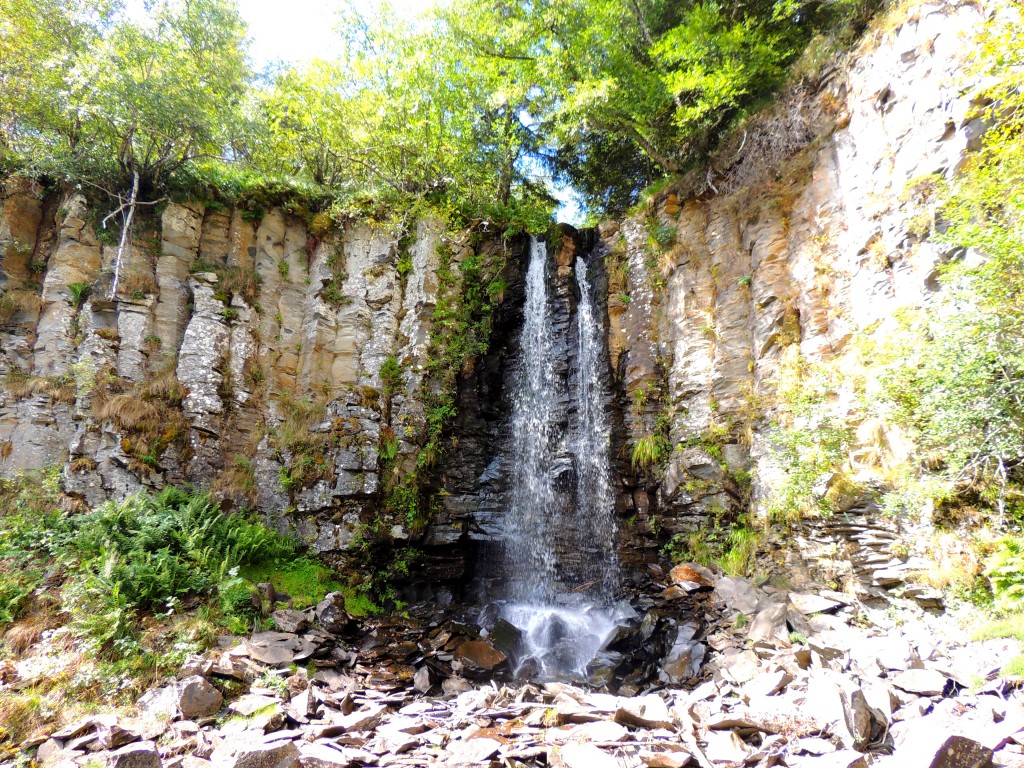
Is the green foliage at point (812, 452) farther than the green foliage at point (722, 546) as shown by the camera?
No

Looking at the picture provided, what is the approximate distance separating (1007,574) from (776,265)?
22.1 feet

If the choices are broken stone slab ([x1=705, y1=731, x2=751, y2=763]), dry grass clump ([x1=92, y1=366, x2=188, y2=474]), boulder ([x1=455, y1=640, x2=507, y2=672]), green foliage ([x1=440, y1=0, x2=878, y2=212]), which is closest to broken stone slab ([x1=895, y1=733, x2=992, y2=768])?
broken stone slab ([x1=705, y1=731, x2=751, y2=763])

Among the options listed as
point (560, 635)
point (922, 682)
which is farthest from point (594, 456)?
point (922, 682)

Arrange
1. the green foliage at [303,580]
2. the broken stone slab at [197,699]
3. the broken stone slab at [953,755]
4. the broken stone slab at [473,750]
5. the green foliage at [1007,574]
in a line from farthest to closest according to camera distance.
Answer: the green foliage at [303,580], the broken stone slab at [197,699], the green foliage at [1007,574], the broken stone slab at [473,750], the broken stone slab at [953,755]

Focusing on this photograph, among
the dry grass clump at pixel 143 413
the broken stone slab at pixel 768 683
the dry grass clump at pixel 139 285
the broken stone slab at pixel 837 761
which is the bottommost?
the broken stone slab at pixel 768 683

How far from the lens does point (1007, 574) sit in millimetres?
4855

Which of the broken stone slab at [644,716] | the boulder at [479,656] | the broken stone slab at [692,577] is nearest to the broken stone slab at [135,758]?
the broken stone slab at [644,716]

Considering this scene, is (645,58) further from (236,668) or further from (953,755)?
(236,668)

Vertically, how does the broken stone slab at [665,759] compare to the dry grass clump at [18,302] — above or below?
below

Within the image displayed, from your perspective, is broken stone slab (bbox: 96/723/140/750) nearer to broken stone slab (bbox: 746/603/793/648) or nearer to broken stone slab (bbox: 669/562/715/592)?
broken stone slab (bbox: 746/603/793/648)

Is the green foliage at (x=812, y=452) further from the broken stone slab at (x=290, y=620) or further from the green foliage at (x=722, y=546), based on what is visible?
the broken stone slab at (x=290, y=620)

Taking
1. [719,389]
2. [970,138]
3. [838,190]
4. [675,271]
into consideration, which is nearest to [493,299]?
[675,271]

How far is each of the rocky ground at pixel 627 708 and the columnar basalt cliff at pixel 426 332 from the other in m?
2.40

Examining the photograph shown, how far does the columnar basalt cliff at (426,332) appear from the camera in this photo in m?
8.70
